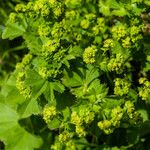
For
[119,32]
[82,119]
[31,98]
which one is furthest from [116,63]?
[31,98]

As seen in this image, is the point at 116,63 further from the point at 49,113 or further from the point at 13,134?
the point at 13,134

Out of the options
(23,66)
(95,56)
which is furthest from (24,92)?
(95,56)

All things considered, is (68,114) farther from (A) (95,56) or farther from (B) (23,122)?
(B) (23,122)

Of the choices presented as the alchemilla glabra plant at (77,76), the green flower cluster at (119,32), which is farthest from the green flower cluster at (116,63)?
the green flower cluster at (119,32)

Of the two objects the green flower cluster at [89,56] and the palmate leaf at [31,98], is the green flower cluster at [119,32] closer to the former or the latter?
the green flower cluster at [89,56]

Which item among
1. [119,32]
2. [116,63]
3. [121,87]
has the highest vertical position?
[119,32]

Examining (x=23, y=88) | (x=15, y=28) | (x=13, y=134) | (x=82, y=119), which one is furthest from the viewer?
(x=13, y=134)

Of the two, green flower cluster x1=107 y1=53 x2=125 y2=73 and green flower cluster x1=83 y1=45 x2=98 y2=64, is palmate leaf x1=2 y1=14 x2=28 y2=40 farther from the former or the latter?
green flower cluster x1=107 y1=53 x2=125 y2=73
